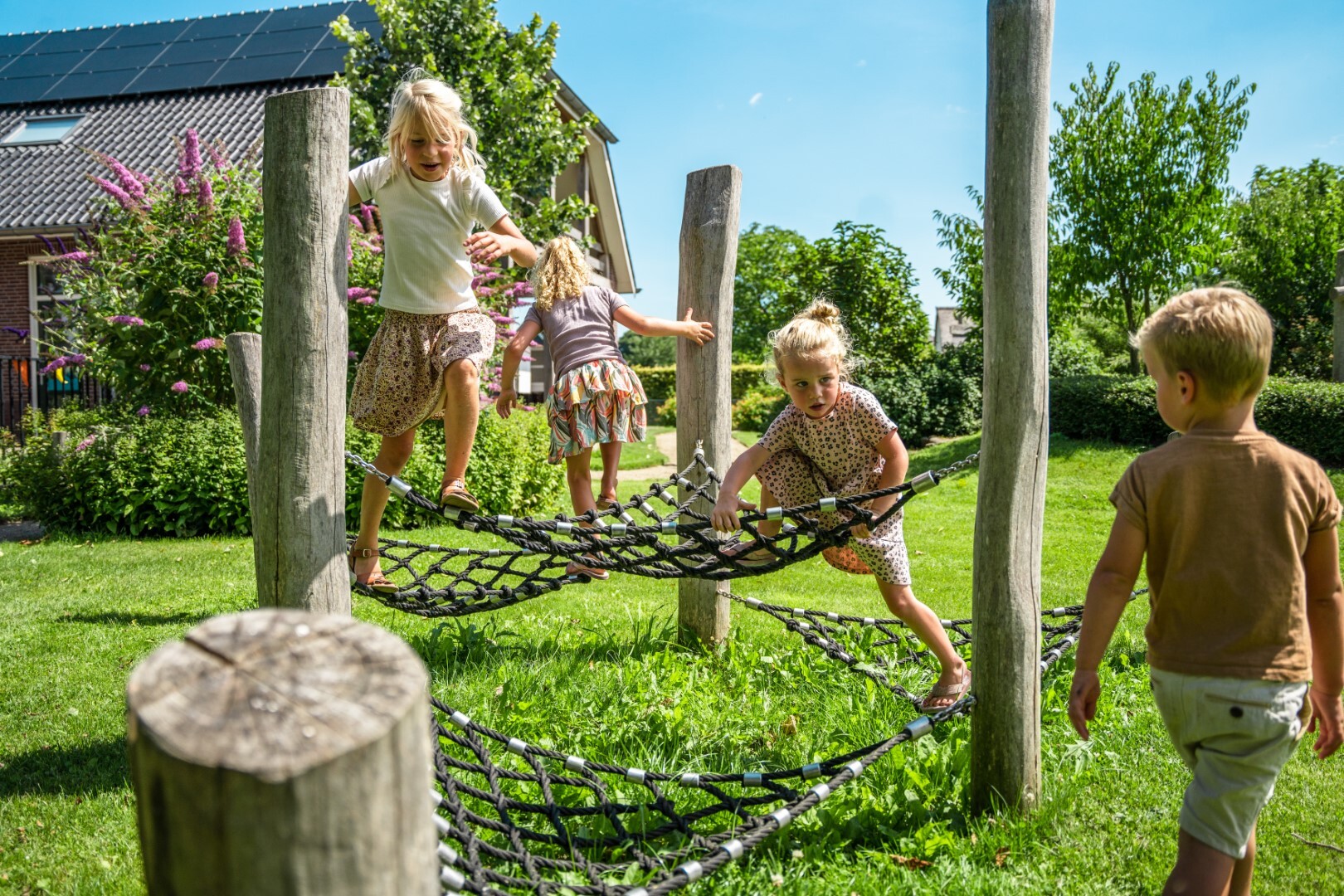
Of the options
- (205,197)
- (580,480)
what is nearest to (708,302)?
(580,480)

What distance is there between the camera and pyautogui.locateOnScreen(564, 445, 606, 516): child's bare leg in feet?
15.8

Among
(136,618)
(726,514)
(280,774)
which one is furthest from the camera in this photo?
(136,618)

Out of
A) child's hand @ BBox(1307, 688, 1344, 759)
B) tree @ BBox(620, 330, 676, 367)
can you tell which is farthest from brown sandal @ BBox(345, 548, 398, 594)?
tree @ BBox(620, 330, 676, 367)

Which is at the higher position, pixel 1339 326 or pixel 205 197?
pixel 205 197

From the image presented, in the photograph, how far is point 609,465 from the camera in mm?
4820

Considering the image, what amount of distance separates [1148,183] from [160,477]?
1283 cm

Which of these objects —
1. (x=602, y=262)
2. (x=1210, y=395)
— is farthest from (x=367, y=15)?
(x=1210, y=395)

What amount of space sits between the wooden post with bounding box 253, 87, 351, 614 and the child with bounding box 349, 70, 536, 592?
860 millimetres

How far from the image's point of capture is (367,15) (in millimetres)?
18844

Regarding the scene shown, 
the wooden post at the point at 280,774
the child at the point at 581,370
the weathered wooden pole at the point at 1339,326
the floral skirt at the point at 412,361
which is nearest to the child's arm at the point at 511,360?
the child at the point at 581,370

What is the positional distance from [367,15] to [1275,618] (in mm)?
20343

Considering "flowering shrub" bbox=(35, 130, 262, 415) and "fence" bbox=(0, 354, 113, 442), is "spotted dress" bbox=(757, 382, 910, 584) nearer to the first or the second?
"flowering shrub" bbox=(35, 130, 262, 415)

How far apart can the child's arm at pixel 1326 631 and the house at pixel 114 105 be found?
1421cm

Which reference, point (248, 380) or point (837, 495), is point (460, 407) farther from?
point (837, 495)
